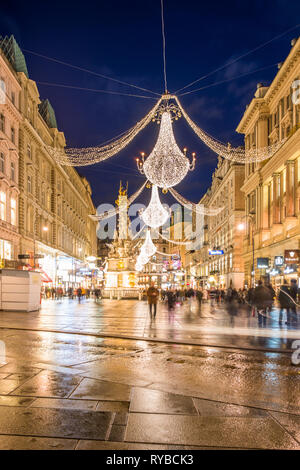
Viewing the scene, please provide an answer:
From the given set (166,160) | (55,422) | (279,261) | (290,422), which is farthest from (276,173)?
(55,422)

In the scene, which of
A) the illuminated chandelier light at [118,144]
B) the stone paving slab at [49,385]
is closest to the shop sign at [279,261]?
the illuminated chandelier light at [118,144]

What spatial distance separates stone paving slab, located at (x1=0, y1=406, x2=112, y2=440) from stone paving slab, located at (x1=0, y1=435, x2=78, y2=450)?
0.36 ft

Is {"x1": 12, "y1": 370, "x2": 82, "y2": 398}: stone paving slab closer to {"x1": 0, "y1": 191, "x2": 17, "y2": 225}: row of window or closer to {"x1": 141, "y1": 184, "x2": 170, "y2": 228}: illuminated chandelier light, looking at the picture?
{"x1": 0, "y1": 191, "x2": 17, "y2": 225}: row of window

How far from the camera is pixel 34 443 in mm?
3883

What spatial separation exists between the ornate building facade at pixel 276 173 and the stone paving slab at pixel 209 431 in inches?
1297

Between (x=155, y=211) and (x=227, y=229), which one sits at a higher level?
(x=155, y=211)

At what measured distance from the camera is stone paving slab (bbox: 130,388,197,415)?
502cm

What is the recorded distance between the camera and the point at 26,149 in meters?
45.9

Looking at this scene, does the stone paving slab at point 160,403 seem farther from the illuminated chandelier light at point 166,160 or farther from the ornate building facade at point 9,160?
the ornate building facade at point 9,160

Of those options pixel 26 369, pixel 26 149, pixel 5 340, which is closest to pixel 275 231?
pixel 26 149

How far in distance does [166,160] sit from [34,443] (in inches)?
618

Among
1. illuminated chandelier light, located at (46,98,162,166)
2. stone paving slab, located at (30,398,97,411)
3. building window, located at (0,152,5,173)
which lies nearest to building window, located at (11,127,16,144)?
building window, located at (0,152,5,173)

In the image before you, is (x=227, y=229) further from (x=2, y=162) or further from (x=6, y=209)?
(x=2, y=162)

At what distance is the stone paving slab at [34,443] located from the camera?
12.4 feet
